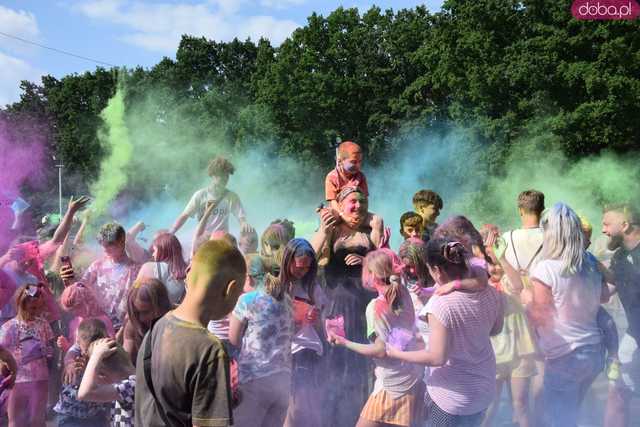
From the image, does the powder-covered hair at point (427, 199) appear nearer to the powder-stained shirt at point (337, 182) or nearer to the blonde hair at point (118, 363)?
the powder-stained shirt at point (337, 182)

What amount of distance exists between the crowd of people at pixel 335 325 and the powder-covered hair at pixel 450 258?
1cm

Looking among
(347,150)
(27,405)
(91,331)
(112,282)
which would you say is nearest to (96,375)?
(91,331)

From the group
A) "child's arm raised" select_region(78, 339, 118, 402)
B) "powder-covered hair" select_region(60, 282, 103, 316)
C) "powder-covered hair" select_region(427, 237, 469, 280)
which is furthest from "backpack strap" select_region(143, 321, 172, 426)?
"powder-covered hair" select_region(60, 282, 103, 316)

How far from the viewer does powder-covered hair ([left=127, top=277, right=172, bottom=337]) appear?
4.01m

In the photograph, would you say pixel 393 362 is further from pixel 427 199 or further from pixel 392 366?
pixel 427 199

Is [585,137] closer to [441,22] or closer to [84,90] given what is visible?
[441,22]

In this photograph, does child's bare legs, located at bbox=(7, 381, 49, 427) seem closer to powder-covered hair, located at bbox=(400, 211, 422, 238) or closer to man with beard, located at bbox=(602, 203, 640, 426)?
powder-covered hair, located at bbox=(400, 211, 422, 238)

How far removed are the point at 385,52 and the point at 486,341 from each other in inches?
1471

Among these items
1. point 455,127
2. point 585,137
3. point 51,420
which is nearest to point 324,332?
point 51,420

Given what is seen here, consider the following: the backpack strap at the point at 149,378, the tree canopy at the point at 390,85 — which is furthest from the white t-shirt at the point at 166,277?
the tree canopy at the point at 390,85

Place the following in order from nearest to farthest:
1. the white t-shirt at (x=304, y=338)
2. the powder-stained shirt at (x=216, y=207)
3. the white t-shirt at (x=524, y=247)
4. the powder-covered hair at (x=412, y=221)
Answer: the white t-shirt at (x=304, y=338) → the white t-shirt at (x=524, y=247) → the powder-covered hair at (x=412, y=221) → the powder-stained shirt at (x=216, y=207)

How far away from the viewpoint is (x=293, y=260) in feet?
15.7

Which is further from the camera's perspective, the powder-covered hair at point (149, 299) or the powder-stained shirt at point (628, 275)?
the powder-stained shirt at point (628, 275)

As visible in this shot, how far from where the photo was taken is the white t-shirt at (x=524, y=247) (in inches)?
209
